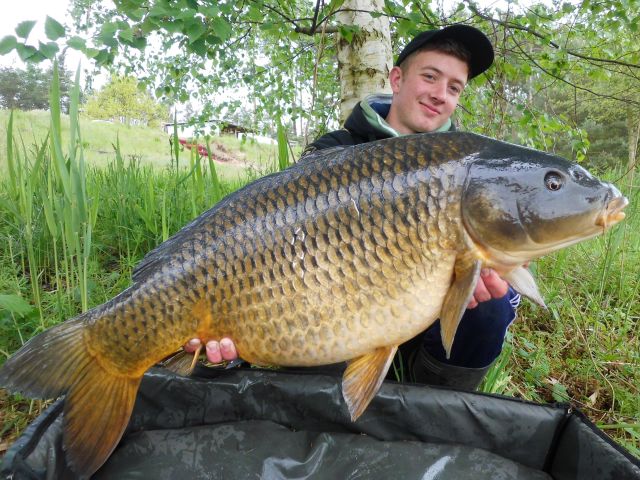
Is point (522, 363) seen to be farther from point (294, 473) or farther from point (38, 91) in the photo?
point (38, 91)

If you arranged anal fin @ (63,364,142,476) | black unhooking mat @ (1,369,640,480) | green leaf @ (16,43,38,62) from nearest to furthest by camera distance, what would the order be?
anal fin @ (63,364,142,476), black unhooking mat @ (1,369,640,480), green leaf @ (16,43,38,62)

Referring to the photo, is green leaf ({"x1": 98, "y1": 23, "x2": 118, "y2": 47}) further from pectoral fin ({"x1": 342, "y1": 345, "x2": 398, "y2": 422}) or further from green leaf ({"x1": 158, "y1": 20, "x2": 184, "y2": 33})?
pectoral fin ({"x1": 342, "y1": 345, "x2": 398, "y2": 422})

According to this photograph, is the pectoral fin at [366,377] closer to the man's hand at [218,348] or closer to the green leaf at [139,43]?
the man's hand at [218,348]

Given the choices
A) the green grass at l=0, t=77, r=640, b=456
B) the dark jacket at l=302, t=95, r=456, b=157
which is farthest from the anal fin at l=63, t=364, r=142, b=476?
the dark jacket at l=302, t=95, r=456, b=157

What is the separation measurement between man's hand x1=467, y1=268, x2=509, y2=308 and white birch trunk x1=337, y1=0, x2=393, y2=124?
1.46 meters

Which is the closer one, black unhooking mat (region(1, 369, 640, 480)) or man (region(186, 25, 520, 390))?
black unhooking mat (region(1, 369, 640, 480))

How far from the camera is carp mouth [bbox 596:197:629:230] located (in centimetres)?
84

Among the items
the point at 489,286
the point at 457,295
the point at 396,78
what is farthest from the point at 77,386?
the point at 396,78

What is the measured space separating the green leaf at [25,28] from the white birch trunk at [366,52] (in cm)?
135

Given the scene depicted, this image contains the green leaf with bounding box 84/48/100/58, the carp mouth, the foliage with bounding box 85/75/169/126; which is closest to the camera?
the carp mouth

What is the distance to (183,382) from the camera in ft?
3.98

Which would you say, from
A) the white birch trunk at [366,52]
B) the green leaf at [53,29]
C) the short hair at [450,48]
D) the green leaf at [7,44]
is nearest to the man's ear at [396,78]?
the short hair at [450,48]

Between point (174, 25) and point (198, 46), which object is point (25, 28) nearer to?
point (174, 25)

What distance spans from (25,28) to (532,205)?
1.42 metres
